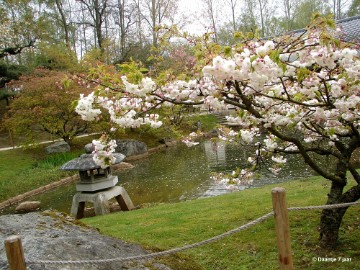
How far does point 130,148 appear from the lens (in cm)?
1689

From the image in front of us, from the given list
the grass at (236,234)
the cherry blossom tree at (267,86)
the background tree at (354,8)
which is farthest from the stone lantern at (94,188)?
the background tree at (354,8)

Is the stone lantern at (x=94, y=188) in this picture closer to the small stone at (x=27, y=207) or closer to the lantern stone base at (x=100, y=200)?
the lantern stone base at (x=100, y=200)

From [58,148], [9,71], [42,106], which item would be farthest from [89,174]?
[9,71]

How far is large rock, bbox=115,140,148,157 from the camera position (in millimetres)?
16719

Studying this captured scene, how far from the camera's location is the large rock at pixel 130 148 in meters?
16.7

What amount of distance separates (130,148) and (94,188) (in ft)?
28.0

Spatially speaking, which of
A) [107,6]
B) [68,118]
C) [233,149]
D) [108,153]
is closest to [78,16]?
[107,6]

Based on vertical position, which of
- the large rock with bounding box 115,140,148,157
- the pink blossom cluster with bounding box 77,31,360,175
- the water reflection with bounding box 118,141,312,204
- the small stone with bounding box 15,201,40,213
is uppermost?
the pink blossom cluster with bounding box 77,31,360,175

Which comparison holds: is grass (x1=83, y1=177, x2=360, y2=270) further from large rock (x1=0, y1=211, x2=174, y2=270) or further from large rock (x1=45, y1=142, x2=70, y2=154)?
large rock (x1=45, y1=142, x2=70, y2=154)

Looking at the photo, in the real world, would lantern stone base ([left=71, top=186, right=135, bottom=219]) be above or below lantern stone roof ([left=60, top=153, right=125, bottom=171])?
below

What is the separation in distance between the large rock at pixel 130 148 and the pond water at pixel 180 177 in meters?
0.94

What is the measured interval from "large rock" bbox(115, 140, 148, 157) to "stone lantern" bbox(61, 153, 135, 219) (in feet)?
26.1

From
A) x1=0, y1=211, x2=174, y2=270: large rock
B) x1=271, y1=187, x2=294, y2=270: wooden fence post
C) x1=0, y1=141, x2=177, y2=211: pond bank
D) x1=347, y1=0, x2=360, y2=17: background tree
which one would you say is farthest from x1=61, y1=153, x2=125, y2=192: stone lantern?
x1=347, y1=0, x2=360, y2=17: background tree

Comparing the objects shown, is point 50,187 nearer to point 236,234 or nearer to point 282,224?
point 236,234
